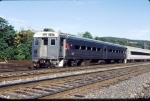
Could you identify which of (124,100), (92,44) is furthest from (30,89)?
(92,44)

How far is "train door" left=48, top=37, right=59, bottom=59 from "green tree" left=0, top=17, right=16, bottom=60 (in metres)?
15.1

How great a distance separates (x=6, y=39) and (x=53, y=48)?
18656 millimetres

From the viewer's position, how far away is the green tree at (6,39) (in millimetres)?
32156

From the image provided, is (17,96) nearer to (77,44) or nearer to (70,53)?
(70,53)

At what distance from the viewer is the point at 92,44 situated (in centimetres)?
2442

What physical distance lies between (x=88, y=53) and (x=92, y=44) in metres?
1.50

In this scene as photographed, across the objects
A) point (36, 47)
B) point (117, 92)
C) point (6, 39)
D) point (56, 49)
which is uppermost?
point (6, 39)

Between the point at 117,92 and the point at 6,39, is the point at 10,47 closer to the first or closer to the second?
the point at 6,39

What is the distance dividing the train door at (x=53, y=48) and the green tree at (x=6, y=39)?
1512cm

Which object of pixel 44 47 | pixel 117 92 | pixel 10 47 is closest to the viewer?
pixel 117 92

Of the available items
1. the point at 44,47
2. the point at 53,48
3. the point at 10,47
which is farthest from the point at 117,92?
the point at 10,47

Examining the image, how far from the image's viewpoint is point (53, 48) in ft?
61.9

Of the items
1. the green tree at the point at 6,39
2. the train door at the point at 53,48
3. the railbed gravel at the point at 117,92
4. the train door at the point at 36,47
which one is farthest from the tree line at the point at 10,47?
the railbed gravel at the point at 117,92

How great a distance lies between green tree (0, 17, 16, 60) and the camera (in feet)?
105
